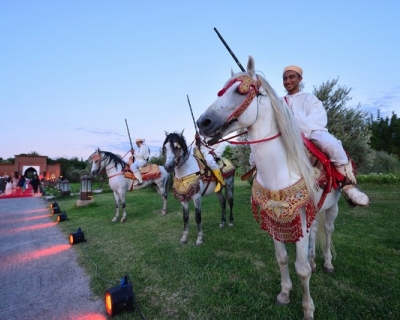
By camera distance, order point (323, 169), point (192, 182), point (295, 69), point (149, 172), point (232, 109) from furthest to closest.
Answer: point (149, 172), point (192, 182), point (295, 69), point (323, 169), point (232, 109)

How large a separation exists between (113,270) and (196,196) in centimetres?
204

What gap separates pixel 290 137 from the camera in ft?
6.31

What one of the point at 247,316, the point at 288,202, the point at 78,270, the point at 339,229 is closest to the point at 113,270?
the point at 78,270

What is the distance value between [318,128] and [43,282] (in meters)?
4.49

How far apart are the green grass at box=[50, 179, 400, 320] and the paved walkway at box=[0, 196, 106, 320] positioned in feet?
0.72

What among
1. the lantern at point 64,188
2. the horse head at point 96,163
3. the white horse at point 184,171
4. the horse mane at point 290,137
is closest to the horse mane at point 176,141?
the white horse at point 184,171

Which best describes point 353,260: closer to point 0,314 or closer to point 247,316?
point 247,316

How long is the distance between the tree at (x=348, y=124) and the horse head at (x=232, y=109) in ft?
37.3

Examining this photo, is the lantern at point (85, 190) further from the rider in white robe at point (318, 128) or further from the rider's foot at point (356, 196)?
the rider's foot at point (356, 196)

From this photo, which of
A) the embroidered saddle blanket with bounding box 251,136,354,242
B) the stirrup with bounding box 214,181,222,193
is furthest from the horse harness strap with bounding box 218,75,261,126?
the stirrup with bounding box 214,181,222,193

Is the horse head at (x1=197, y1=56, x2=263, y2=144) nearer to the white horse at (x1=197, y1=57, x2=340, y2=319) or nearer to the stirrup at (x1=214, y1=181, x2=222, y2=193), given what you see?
the white horse at (x1=197, y1=57, x2=340, y2=319)

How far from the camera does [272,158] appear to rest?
1.96m

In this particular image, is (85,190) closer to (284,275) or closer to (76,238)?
(76,238)

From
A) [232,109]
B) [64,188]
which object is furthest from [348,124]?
[64,188]
